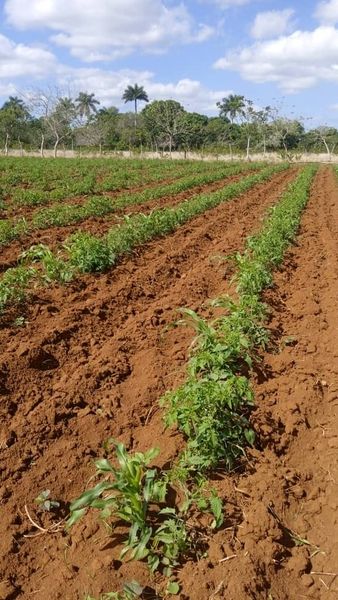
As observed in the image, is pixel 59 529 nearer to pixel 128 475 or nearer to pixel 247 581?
pixel 128 475

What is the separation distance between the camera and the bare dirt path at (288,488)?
2.68m

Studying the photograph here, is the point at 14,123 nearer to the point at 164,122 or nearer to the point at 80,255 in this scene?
the point at 164,122

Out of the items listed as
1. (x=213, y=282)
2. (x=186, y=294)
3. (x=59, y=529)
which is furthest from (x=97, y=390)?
(x=213, y=282)

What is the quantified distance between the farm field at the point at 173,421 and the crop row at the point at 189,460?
15mm

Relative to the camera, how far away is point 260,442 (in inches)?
146

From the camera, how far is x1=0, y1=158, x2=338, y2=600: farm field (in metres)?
2.75

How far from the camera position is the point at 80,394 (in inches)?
166

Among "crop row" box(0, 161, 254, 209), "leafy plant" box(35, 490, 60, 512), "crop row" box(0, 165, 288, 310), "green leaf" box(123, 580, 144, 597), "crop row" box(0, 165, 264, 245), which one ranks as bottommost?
"green leaf" box(123, 580, 144, 597)

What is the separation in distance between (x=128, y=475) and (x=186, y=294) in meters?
3.88

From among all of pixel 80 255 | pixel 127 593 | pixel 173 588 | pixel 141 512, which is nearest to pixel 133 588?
pixel 127 593

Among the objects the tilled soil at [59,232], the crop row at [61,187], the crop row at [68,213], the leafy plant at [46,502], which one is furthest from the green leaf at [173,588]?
the crop row at [61,187]

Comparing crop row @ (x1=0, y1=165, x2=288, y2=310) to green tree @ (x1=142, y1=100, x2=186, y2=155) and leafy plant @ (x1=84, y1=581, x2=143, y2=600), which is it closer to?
leafy plant @ (x1=84, y1=581, x2=143, y2=600)

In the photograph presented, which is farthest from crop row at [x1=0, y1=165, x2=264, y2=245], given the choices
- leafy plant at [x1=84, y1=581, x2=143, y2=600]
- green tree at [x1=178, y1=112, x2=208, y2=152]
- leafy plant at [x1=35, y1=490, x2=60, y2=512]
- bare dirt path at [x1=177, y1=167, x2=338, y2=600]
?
green tree at [x1=178, y1=112, x2=208, y2=152]

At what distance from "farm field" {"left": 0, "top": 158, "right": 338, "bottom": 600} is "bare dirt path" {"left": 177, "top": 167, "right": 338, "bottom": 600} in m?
0.01
